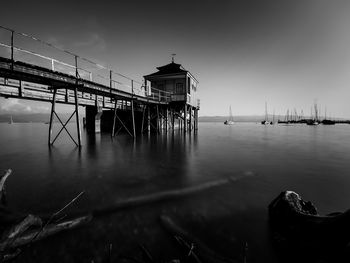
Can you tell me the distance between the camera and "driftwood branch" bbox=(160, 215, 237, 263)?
236cm

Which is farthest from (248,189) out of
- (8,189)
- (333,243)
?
(8,189)

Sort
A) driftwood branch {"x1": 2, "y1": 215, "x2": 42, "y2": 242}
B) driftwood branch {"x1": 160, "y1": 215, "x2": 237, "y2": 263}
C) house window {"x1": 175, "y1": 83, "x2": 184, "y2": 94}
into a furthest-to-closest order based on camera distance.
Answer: house window {"x1": 175, "y1": 83, "x2": 184, "y2": 94} < driftwood branch {"x1": 160, "y1": 215, "x2": 237, "y2": 263} < driftwood branch {"x1": 2, "y1": 215, "x2": 42, "y2": 242}

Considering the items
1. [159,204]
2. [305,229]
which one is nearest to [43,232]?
Result: [159,204]

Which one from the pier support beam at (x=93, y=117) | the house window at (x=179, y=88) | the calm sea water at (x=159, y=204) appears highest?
the house window at (x=179, y=88)

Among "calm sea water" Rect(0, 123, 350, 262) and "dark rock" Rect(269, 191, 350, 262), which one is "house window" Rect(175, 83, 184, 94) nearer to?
"calm sea water" Rect(0, 123, 350, 262)

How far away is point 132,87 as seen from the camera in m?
15.5

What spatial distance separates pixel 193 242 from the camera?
9.04 feet

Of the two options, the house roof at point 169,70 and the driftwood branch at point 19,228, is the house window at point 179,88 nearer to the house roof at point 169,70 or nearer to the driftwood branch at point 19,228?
the house roof at point 169,70

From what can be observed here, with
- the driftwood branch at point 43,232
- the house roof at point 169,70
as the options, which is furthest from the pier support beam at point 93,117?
the driftwood branch at point 43,232

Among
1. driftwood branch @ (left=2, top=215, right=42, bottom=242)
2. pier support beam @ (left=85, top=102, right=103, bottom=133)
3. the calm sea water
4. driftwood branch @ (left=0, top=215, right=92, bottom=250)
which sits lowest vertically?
the calm sea water

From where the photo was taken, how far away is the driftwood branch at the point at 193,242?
7.74 ft

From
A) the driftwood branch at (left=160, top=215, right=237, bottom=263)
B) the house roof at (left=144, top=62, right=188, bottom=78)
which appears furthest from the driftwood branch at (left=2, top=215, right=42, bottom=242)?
the house roof at (left=144, top=62, right=188, bottom=78)

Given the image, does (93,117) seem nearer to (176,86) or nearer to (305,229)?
(176,86)

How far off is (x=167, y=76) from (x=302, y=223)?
2369cm
